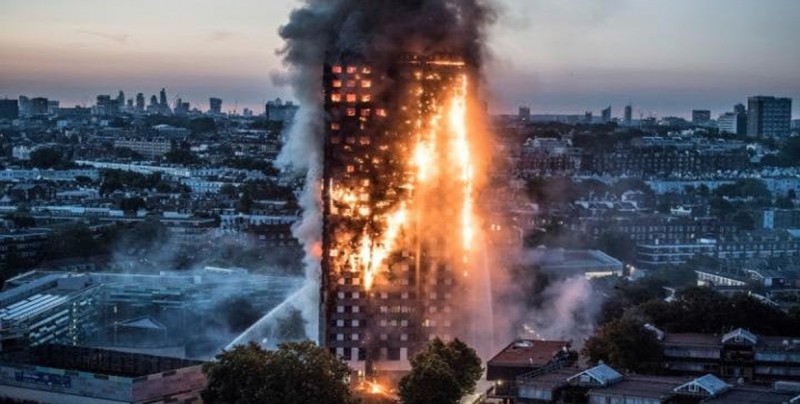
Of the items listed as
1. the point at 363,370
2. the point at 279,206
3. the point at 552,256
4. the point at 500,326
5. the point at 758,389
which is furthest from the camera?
the point at 279,206

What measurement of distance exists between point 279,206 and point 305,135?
611 inches

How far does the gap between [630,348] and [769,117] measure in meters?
45.2

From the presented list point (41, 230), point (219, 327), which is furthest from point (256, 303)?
point (41, 230)

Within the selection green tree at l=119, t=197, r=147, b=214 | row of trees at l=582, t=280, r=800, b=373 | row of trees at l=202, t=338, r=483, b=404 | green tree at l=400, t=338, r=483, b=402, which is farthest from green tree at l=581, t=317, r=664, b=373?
green tree at l=119, t=197, r=147, b=214

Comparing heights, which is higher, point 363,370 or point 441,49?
point 441,49

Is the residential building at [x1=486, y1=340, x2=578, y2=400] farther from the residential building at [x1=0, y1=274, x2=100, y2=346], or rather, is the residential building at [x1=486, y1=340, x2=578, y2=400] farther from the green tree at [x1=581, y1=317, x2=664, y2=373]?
the residential building at [x1=0, y1=274, x2=100, y2=346]

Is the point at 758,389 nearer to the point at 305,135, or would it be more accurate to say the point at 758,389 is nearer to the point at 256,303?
the point at 305,135

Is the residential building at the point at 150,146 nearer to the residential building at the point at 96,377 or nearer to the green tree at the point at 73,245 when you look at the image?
the green tree at the point at 73,245

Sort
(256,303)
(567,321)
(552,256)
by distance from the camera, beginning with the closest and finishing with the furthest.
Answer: (567,321) → (256,303) → (552,256)

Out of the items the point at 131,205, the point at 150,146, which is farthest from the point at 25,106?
the point at 131,205

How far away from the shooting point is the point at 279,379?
14.4 m

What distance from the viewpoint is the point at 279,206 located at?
113 feet

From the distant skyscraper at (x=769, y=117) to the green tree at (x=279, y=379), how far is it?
47.2 meters

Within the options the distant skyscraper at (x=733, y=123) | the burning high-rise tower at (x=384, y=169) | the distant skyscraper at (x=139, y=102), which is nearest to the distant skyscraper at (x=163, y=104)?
the distant skyscraper at (x=139, y=102)
